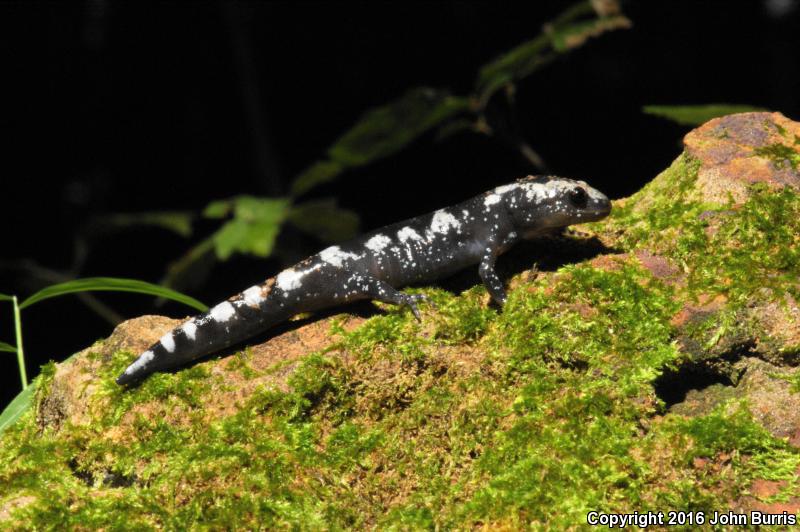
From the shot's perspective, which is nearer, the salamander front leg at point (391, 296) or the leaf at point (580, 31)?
the salamander front leg at point (391, 296)

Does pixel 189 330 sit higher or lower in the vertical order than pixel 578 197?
lower

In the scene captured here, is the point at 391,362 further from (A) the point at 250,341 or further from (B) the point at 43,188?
(B) the point at 43,188

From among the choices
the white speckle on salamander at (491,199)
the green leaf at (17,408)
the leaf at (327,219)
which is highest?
→ the leaf at (327,219)

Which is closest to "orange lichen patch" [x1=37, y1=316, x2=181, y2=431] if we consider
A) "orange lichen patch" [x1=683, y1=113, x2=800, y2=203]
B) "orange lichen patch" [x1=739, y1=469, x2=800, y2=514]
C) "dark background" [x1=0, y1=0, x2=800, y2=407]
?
"orange lichen patch" [x1=739, y1=469, x2=800, y2=514]

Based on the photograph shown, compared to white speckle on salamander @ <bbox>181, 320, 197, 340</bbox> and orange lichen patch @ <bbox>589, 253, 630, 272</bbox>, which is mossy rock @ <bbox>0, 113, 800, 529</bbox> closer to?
orange lichen patch @ <bbox>589, 253, 630, 272</bbox>

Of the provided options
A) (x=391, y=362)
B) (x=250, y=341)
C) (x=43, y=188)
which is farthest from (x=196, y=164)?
(x=391, y=362)

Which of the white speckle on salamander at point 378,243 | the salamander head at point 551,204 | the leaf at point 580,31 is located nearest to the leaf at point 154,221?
the white speckle on salamander at point 378,243

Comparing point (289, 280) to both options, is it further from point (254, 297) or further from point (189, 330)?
point (189, 330)

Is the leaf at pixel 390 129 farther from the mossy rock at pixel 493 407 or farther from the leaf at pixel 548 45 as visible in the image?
the mossy rock at pixel 493 407

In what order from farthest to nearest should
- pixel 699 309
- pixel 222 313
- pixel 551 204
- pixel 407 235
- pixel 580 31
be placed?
pixel 580 31, pixel 407 235, pixel 551 204, pixel 222 313, pixel 699 309

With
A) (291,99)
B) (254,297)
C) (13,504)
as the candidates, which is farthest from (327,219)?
(291,99)
